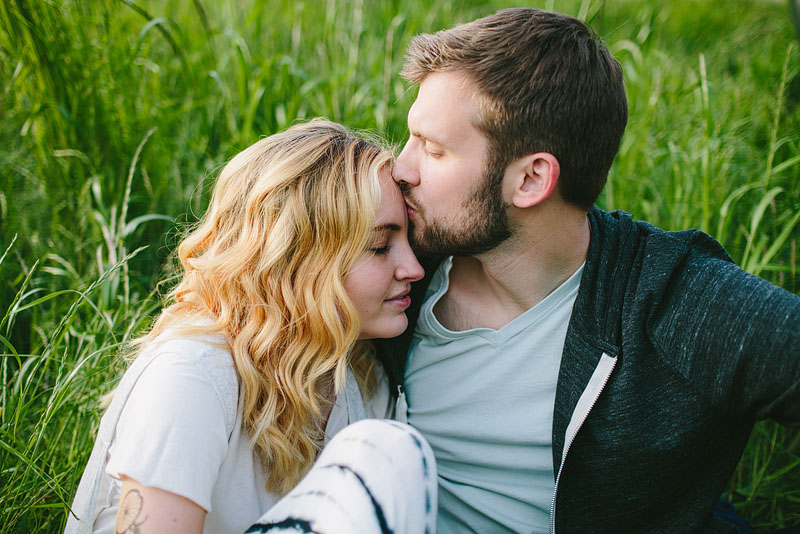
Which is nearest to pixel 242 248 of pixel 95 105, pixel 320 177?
pixel 320 177

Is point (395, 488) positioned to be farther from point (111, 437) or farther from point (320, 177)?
point (320, 177)

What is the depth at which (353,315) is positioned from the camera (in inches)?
67.1

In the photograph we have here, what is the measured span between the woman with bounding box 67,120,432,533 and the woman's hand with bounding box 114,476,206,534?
0.03 metres

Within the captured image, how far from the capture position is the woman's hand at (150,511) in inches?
51.7

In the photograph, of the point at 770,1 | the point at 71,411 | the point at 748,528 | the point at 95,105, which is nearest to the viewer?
the point at 748,528

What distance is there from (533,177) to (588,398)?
63 centimetres

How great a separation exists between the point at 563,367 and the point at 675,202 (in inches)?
47.8

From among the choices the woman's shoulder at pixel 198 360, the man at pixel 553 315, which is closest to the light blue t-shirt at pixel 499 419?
the man at pixel 553 315

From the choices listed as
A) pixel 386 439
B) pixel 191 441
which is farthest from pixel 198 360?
pixel 386 439

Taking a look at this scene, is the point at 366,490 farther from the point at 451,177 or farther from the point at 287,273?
the point at 451,177

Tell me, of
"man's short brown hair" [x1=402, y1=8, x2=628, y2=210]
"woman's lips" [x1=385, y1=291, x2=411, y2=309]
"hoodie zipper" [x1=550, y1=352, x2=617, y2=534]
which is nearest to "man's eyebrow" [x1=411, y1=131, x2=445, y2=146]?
"man's short brown hair" [x1=402, y1=8, x2=628, y2=210]

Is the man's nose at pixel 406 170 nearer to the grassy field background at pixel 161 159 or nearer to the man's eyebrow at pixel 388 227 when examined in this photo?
the man's eyebrow at pixel 388 227

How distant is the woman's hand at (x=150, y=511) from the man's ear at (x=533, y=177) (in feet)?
3.82

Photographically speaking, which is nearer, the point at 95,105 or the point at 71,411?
the point at 71,411
